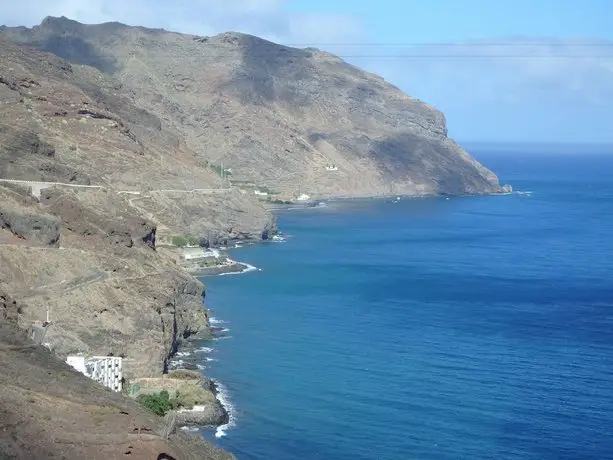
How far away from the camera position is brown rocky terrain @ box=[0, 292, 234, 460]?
106 ft

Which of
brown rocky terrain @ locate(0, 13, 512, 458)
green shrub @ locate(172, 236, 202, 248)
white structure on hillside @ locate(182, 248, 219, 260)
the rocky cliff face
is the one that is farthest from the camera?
green shrub @ locate(172, 236, 202, 248)

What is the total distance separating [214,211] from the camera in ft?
398

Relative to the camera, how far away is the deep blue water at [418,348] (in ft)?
177

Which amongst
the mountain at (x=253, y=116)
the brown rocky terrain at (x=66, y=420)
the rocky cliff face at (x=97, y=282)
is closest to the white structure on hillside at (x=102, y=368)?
the rocky cliff face at (x=97, y=282)

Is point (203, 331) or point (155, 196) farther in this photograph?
point (155, 196)

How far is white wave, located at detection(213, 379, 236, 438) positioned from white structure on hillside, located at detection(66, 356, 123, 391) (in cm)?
511

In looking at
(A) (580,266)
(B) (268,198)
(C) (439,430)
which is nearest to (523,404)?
(C) (439,430)

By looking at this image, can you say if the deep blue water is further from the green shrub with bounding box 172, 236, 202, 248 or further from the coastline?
the green shrub with bounding box 172, 236, 202, 248

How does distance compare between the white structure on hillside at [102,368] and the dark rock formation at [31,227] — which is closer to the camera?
the white structure on hillside at [102,368]

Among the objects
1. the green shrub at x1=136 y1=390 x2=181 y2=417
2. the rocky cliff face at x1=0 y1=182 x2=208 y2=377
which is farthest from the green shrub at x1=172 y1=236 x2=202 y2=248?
the green shrub at x1=136 y1=390 x2=181 y2=417

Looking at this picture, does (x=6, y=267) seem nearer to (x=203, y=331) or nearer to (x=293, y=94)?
(x=203, y=331)

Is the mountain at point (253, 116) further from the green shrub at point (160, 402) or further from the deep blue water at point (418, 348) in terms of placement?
the green shrub at point (160, 402)

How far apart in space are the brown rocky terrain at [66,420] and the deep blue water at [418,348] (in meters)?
12.3

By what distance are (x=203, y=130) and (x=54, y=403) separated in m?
143
